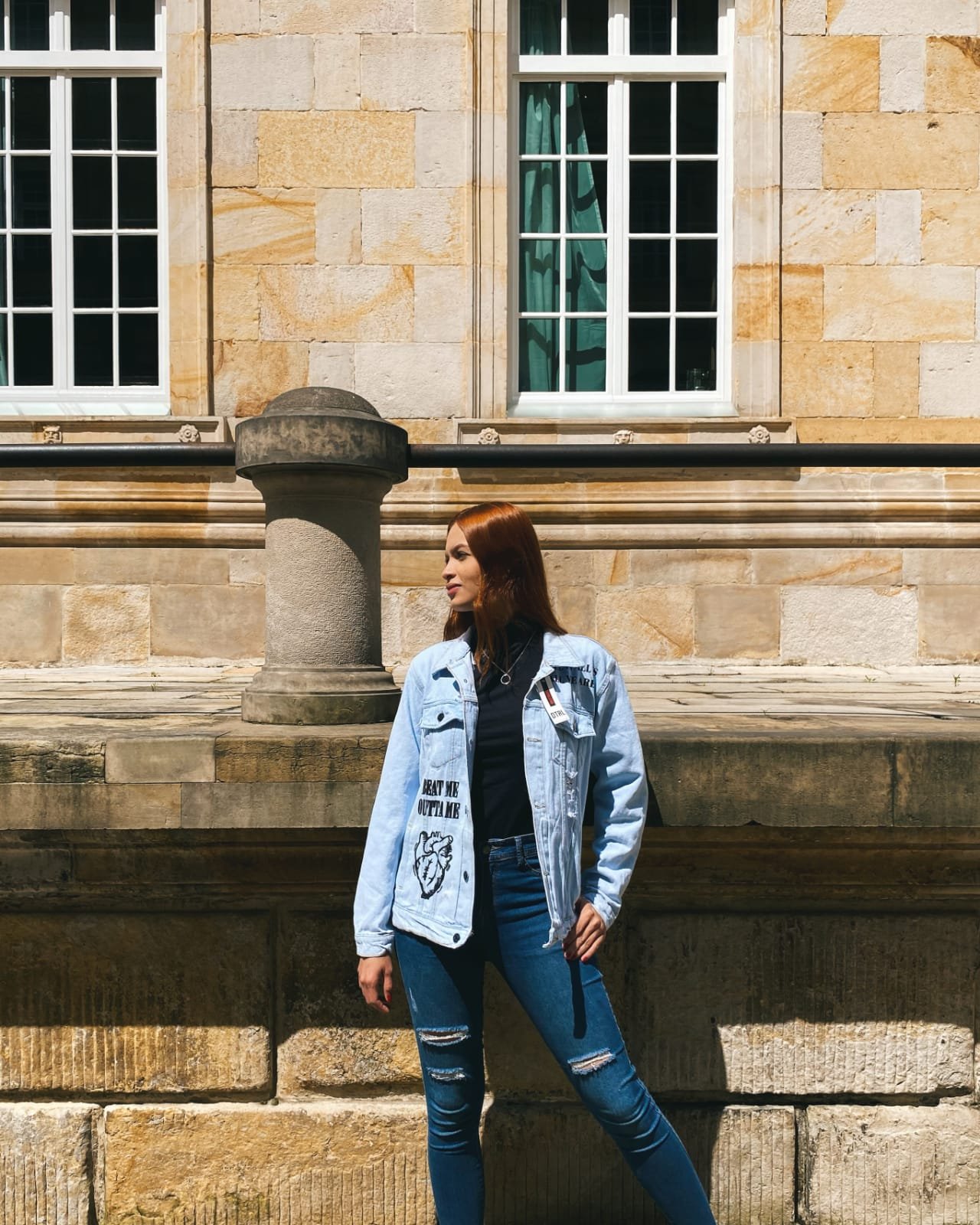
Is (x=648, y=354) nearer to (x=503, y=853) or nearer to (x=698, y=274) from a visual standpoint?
(x=698, y=274)

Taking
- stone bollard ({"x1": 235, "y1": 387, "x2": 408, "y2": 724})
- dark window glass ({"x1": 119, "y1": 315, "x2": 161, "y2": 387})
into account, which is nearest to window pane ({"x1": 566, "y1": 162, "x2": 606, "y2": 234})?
dark window glass ({"x1": 119, "y1": 315, "x2": 161, "y2": 387})

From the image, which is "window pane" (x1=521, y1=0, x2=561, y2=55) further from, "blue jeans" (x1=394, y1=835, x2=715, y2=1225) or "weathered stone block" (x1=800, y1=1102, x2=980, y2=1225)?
"weathered stone block" (x1=800, y1=1102, x2=980, y2=1225)

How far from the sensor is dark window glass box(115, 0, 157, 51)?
838cm

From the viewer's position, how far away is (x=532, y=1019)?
8.59ft

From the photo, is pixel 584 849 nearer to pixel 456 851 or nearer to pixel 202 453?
pixel 456 851

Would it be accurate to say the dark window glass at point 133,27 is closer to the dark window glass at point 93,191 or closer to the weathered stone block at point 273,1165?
the dark window glass at point 93,191

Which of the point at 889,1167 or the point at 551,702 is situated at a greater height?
the point at 551,702

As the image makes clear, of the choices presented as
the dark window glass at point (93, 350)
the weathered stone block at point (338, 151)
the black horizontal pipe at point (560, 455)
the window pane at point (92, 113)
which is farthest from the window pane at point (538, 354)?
the black horizontal pipe at point (560, 455)

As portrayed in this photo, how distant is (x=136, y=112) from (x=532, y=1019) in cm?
788

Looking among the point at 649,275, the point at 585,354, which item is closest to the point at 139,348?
the point at 585,354

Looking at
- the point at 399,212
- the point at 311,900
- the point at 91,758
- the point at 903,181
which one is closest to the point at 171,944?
the point at 311,900

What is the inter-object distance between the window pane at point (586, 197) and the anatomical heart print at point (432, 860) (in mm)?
6835

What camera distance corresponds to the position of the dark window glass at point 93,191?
846 centimetres

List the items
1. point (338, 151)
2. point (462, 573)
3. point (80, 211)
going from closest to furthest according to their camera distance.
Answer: point (462, 573), point (338, 151), point (80, 211)
